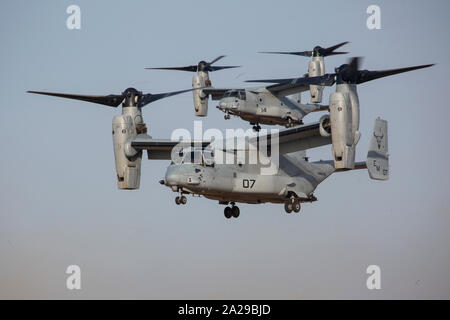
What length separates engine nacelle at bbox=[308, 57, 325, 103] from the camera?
181 ft

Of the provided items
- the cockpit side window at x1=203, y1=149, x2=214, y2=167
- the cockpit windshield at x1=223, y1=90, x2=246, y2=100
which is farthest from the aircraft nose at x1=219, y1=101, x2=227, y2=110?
the cockpit side window at x1=203, y1=149, x2=214, y2=167

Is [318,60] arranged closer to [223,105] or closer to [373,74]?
[223,105]

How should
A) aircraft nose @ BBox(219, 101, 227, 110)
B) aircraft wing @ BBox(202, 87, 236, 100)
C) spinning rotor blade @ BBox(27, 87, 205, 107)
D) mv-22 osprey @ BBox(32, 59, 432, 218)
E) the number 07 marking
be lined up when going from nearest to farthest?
mv-22 osprey @ BBox(32, 59, 432, 218)
the number 07 marking
spinning rotor blade @ BBox(27, 87, 205, 107)
aircraft nose @ BBox(219, 101, 227, 110)
aircraft wing @ BBox(202, 87, 236, 100)

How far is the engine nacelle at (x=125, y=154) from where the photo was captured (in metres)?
42.1

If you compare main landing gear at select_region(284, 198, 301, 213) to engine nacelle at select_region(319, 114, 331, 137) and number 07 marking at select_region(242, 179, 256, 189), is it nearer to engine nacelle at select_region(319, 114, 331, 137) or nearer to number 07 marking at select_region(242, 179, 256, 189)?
number 07 marking at select_region(242, 179, 256, 189)

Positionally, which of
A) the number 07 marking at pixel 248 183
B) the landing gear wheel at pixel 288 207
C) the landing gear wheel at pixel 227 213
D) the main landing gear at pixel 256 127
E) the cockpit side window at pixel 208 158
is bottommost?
the landing gear wheel at pixel 227 213

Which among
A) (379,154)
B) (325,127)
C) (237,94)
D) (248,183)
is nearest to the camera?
(325,127)

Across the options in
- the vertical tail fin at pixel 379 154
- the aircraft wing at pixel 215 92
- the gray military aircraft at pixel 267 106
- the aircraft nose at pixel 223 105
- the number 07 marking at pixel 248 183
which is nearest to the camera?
the number 07 marking at pixel 248 183

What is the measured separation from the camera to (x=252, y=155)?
4197cm

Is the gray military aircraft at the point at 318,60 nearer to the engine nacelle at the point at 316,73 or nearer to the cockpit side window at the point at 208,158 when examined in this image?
the engine nacelle at the point at 316,73

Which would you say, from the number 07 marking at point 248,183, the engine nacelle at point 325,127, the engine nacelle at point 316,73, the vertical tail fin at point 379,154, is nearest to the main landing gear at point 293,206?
the number 07 marking at point 248,183

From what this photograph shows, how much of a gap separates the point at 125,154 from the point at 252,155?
203 inches

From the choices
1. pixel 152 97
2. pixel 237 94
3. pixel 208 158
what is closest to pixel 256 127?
pixel 237 94
